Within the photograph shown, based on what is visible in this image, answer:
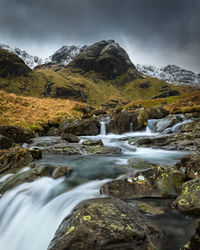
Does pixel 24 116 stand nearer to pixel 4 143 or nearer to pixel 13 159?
pixel 4 143

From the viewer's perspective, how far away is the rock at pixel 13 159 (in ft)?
29.0

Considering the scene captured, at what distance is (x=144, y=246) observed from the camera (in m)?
3.12

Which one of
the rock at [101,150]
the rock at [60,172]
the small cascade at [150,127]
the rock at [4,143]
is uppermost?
the small cascade at [150,127]

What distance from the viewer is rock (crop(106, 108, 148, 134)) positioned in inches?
996

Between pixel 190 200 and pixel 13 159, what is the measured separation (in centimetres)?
912

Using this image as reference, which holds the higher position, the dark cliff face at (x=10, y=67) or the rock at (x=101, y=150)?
the dark cliff face at (x=10, y=67)

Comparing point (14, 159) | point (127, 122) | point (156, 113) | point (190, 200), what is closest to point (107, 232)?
point (190, 200)

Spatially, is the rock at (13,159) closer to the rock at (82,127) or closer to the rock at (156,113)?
the rock at (82,127)

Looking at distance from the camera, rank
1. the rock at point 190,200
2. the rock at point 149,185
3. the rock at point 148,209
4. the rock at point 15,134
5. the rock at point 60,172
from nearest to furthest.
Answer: the rock at point 190,200 → the rock at point 148,209 → the rock at point 149,185 → the rock at point 60,172 → the rock at point 15,134

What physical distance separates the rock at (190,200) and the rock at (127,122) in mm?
20659

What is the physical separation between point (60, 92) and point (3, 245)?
13342 centimetres

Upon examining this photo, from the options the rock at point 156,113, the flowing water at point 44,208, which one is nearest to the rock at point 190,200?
the flowing water at point 44,208

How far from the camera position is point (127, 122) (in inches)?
1003

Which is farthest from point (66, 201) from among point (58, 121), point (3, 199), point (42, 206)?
point (58, 121)
